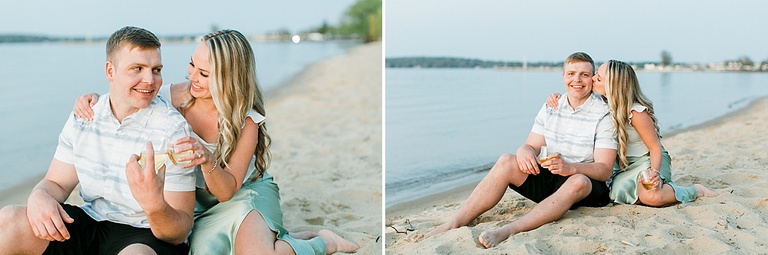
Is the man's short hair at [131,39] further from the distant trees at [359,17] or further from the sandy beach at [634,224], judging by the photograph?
the distant trees at [359,17]

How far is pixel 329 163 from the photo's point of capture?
5.40 metres

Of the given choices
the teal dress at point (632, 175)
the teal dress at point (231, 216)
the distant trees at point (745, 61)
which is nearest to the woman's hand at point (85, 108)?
the teal dress at point (231, 216)

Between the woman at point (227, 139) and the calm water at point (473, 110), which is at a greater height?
the woman at point (227, 139)

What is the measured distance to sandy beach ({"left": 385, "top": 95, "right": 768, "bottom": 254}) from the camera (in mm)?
3203

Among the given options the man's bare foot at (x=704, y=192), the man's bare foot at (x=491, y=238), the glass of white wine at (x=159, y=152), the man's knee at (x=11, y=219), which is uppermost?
the glass of white wine at (x=159, y=152)

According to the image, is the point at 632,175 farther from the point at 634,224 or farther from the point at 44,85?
the point at 44,85

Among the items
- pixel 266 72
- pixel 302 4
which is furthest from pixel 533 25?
pixel 302 4

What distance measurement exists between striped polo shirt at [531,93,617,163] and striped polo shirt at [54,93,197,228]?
1701mm

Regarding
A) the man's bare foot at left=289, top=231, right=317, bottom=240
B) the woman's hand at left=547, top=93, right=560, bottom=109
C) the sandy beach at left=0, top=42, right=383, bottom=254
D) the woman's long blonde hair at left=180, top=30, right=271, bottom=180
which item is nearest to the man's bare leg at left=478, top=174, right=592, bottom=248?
the woman's hand at left=547, top=93, right=560, bottom=109

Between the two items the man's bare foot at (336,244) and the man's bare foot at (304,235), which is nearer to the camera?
the man's bare foot at (336,244)

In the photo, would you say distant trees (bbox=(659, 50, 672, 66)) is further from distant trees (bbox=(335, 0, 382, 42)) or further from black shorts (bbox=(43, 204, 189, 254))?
distant trees (bbox=(335, 0, 382, 42))

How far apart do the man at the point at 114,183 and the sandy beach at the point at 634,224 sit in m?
1.13

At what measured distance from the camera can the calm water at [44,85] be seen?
6.35 metres

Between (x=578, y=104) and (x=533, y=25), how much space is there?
714 centimetres
